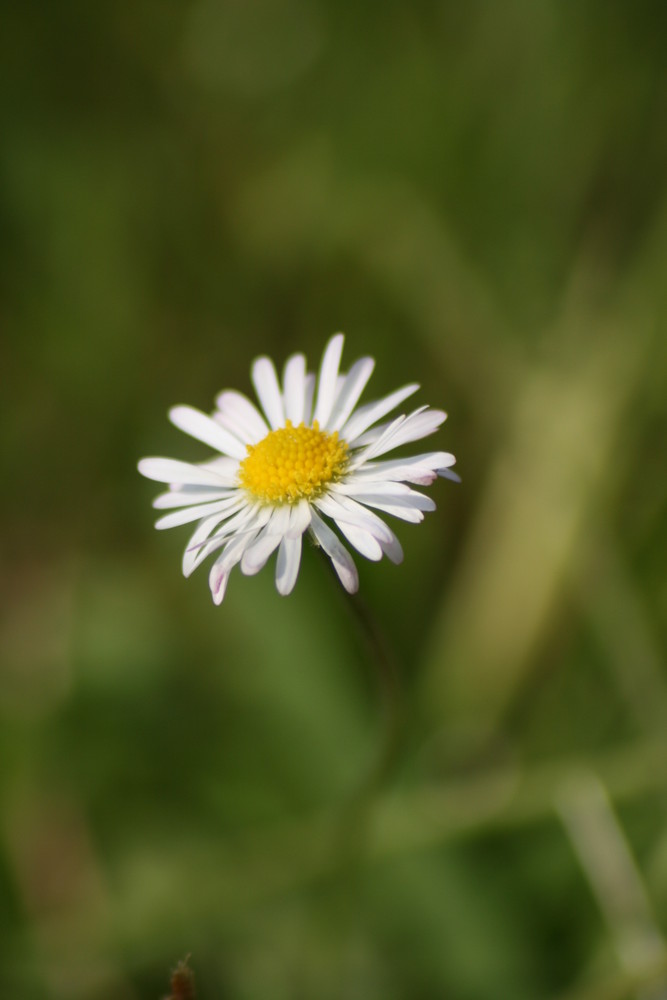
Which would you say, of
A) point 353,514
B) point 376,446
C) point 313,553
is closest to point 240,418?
point 376,446

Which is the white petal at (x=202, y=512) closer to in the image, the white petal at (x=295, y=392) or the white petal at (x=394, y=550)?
the white petal at (x=295, y=392)

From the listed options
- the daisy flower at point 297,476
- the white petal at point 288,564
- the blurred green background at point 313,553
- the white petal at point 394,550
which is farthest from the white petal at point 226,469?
the blurred green background at point 313,553

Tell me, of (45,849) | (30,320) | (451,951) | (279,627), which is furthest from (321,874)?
(30,320)

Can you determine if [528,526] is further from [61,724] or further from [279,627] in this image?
[61,724]

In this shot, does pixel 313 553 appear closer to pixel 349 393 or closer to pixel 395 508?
pixel 349 393

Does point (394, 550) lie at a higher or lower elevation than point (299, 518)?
lower

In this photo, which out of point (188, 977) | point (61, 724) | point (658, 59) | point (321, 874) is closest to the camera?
point (188, 977)
